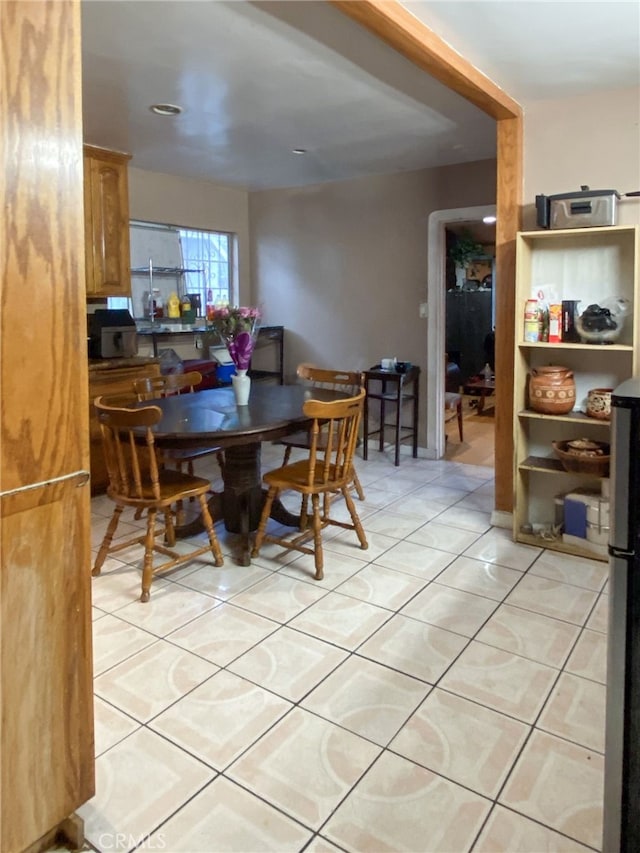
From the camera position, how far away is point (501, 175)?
3295 mm

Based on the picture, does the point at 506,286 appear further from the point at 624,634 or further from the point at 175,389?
the point at 624,634

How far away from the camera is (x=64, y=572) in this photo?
1383 mm

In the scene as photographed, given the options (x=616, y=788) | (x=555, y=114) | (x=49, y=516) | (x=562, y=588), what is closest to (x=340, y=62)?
(x=555, y=114)

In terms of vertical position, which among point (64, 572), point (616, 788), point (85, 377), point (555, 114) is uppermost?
point (555, 114)

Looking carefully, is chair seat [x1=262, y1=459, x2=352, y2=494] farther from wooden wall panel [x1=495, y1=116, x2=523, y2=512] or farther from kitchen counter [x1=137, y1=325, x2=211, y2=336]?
kitchen counter [x1=137, y1=325, x2=211, y2=336]

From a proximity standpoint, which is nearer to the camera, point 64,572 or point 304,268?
point 64,572

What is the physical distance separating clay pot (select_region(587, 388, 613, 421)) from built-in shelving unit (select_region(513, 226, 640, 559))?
39 millimetres

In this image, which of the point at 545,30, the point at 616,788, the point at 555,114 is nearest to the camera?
the point at 616,788

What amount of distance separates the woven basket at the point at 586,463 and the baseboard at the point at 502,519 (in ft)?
1.75

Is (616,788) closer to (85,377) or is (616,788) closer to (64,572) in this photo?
(64,572)

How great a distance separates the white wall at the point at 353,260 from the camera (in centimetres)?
499


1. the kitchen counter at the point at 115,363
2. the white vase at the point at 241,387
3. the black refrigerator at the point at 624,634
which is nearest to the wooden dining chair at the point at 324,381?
the white vase at the point at 241,387

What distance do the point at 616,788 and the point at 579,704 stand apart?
37.2 inches

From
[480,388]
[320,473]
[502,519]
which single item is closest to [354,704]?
[320,473]
